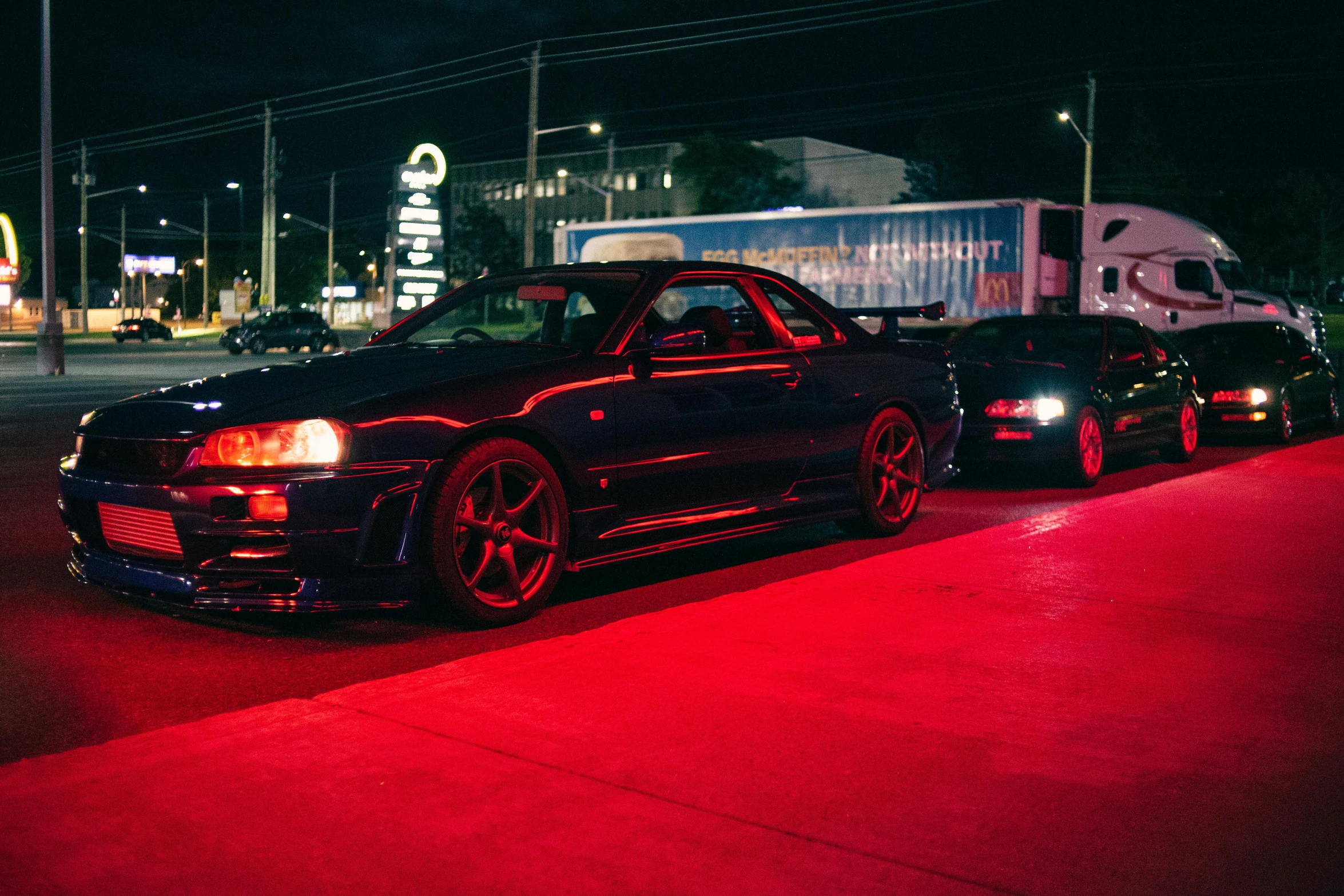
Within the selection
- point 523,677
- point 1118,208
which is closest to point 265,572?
point 523,677

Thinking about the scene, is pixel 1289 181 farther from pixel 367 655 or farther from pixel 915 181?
pixel 367 655

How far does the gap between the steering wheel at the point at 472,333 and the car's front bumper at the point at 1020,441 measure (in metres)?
4.58

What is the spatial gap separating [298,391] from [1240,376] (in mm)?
11528

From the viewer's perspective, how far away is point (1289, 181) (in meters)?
72.3

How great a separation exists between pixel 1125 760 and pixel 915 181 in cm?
9914

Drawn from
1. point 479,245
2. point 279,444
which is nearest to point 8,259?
point 479,245

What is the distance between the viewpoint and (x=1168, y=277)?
24.5m

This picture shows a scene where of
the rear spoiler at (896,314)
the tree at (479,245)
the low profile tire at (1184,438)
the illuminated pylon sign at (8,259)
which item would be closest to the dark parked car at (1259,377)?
the low profile tire at (1184,438)

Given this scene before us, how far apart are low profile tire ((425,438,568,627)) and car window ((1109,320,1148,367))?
711 centimetres

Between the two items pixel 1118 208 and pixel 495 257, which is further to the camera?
pixel 495 257

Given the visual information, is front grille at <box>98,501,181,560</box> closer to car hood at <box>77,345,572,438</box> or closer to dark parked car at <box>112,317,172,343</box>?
car hood at <box>77,345,572,438</box>

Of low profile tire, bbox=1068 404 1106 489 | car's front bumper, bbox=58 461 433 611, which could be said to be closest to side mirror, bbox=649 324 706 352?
car's front bumper, bbox=58 461 433 611

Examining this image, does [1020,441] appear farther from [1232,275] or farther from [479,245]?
[479,245]

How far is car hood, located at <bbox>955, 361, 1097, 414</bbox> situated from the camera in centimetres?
1054
